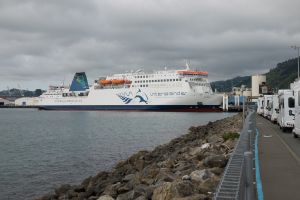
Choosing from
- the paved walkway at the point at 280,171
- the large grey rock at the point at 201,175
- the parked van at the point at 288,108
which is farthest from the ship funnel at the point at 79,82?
the large grey rock at the point at 201,175

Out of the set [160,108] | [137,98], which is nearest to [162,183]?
[160,108]

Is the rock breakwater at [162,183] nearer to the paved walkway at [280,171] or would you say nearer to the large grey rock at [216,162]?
the large grey rock at [216,162]

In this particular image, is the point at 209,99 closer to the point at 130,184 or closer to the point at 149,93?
the point at 149,93

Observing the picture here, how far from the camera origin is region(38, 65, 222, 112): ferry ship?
8206 centimetres

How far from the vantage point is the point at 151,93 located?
8562 centimetres

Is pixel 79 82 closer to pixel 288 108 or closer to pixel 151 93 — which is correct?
pixel 151 93

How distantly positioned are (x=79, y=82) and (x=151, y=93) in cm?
2637

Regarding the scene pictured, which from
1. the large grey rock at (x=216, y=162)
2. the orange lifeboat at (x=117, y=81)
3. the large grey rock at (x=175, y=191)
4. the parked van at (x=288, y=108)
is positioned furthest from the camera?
the orange lifeboat at (x=117, y=81)

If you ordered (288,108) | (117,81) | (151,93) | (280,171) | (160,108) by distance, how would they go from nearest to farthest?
(280,171) < (288,108) < (160,108) < (151,93) < (117,81)

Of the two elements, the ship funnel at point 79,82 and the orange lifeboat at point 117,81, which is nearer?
the orange lifeboat at point 117,81

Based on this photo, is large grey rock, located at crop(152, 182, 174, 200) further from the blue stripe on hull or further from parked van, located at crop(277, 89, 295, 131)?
the blue stripe on hull

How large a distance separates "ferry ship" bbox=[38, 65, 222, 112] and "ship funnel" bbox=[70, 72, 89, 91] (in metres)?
1.33

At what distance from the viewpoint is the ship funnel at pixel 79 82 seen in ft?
338

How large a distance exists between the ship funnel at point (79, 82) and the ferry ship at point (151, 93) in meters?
1.33
